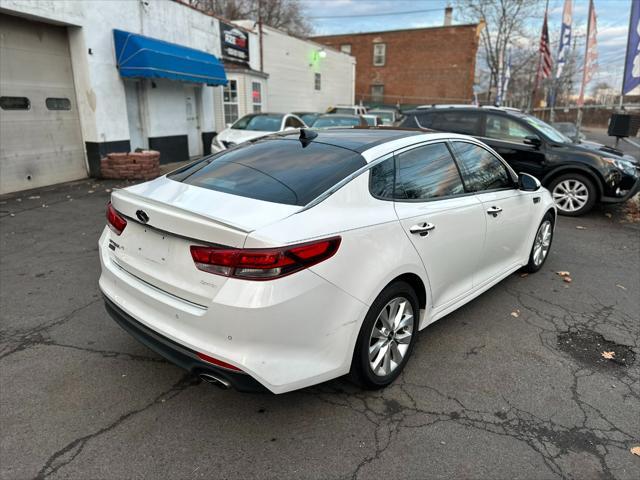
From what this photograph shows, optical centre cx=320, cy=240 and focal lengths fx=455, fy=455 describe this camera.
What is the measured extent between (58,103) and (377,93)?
35759 mm

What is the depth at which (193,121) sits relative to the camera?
47.0 feet

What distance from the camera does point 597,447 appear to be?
2.57 m

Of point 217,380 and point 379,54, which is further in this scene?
point 379,54

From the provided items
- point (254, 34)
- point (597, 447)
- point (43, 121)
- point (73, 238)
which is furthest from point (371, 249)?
point (254, 34)

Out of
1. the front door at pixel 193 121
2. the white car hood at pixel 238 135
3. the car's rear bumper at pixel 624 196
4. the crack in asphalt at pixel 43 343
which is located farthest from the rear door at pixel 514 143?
the front door at pixel 193 121

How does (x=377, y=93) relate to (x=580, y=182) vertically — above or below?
above

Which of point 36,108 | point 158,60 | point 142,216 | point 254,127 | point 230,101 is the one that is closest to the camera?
point 142,216

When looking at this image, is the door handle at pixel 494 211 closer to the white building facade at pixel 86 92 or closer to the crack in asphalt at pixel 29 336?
the crack in asphalt at pixel 29 336

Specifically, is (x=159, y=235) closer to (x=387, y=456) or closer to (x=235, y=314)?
(x=235, y=314)

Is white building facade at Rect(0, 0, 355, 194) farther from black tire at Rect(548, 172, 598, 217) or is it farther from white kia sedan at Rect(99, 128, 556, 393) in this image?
black tire at Rect(548, 172, 598, 217)

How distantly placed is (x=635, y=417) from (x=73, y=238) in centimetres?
633

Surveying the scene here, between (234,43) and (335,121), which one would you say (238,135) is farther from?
(234,43)

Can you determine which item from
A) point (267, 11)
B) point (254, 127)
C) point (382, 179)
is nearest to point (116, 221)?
point (382, 179)

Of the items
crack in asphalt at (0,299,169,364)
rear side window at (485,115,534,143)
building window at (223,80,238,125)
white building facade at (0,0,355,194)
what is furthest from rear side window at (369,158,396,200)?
building window at (223,80,238,125)
